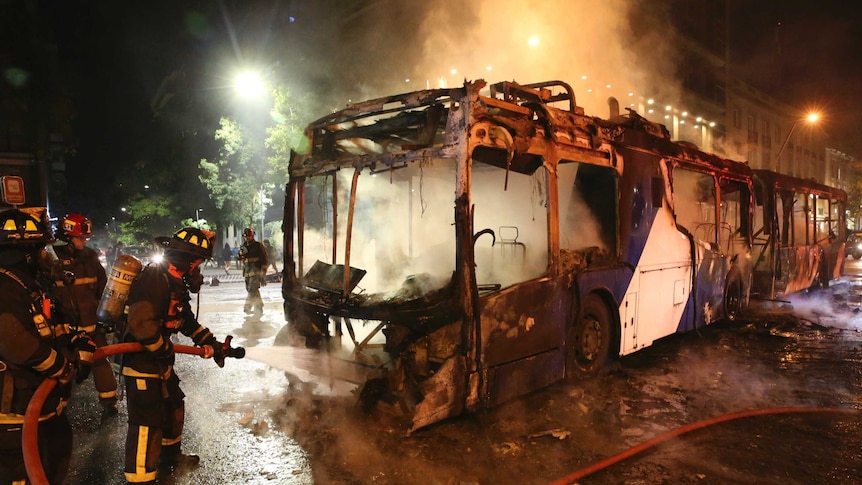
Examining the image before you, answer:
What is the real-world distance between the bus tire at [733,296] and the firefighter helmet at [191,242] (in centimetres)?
885

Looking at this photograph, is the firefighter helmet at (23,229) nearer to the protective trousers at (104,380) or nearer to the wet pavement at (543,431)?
the wet pavement at (543,431)

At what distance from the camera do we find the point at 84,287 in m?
5.06

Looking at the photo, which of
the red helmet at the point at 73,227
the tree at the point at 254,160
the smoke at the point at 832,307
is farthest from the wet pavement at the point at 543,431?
the tree at the point at 254,160

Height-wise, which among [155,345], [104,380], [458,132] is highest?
[458,132]

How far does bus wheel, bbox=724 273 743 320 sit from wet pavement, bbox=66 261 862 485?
228 cm

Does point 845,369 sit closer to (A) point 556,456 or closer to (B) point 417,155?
(A) point 556,456

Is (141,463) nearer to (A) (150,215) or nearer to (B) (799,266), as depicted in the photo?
(B) (799,266)

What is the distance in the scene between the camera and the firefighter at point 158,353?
3246mm

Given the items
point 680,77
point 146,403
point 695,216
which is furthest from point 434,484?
point 680,77

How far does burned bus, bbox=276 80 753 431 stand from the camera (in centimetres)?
425

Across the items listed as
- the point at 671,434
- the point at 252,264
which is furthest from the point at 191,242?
the point at 252,264

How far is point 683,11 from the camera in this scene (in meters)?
30.8

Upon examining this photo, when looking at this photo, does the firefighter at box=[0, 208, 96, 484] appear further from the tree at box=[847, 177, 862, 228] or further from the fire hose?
the tree at box=[847, 177, 862, 228]

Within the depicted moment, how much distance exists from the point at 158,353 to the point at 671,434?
414 cm
